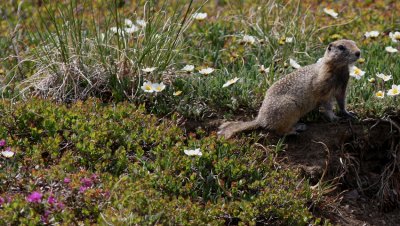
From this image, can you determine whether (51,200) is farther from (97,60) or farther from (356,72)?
(356,72)

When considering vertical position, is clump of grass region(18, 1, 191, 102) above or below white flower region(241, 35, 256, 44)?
above

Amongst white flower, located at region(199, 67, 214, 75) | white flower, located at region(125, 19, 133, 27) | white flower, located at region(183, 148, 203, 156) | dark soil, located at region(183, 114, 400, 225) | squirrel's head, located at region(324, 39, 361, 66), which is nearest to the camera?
white flower, located at region(183, 148, 203, 156)

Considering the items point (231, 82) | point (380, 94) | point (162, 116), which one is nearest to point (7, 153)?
point (162, 116)

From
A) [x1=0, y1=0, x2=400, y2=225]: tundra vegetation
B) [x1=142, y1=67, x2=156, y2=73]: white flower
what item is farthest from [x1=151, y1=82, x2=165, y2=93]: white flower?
[x1=142, y1=67, x2=156, y2=73]: white flower

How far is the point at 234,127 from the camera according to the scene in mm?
6094

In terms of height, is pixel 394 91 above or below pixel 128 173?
above

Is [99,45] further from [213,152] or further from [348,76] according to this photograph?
[348,76]

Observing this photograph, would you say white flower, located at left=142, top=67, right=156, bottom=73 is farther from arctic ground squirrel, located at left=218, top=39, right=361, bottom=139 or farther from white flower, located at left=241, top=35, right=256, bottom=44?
white flower, located at left=241, top=35, right=256, bottom=44

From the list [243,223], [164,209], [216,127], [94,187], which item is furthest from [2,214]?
[216,127]

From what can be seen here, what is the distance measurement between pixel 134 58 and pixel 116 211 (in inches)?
82.8

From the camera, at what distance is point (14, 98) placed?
21.6 ft

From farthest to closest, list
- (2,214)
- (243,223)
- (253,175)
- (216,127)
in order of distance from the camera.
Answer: (216,127), (253,175), (243,223), (2,214)

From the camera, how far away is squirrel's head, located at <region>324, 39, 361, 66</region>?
6160 millimetres

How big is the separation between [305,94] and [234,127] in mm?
673
